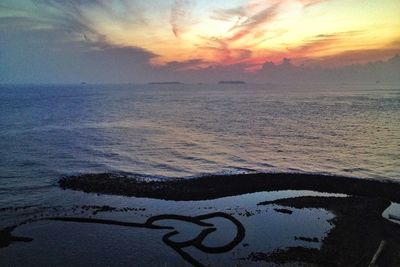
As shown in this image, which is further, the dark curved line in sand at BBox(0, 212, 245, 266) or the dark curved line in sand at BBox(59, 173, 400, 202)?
the dark curved line in sand at BBox(59, 173, 400, 202)

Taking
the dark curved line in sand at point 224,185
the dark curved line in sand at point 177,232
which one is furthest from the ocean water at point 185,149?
the dark curved line in sand at point 177,232

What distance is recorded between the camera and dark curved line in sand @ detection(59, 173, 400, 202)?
4075 centimetres

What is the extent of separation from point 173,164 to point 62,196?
19.6 meters

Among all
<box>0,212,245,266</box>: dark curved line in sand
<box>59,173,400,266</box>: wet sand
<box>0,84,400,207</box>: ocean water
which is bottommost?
<box>0,212,245,266</box>: dark curved line in sand

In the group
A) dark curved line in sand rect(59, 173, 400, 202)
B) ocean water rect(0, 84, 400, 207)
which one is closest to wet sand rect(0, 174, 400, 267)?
dark curved line in sand rect(59, 173, 400, 202)

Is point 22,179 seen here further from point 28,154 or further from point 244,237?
point 244,237

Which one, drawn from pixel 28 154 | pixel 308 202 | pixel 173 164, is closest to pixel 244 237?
pixel 308 202

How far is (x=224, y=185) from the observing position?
4394 centimetres

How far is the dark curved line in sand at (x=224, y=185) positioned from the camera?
134 ft

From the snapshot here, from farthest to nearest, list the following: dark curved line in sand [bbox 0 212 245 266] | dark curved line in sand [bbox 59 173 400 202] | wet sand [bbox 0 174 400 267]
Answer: dark curved line in sand [bbox 59 173 400 202], dark curved line in sand [bbox 0 212 245 266], wet sand [bbox 0 174 400 267]

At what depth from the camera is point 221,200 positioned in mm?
39406

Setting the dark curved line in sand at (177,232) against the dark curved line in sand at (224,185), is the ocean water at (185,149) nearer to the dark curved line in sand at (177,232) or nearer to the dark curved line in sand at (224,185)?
the dark curved line in sand at (224,185)

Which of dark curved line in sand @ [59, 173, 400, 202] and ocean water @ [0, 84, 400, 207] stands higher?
ocean water @ [0, 84, 400, 207]

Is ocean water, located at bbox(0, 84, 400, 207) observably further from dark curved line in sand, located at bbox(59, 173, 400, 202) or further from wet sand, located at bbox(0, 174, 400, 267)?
wet sand, located at bbox(0, 174, 400, 267)
